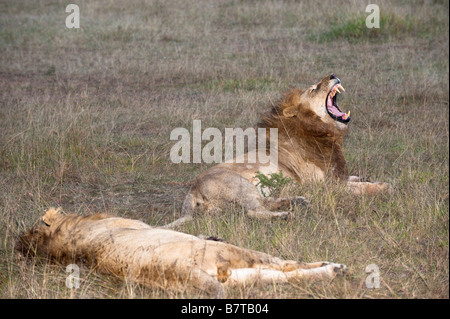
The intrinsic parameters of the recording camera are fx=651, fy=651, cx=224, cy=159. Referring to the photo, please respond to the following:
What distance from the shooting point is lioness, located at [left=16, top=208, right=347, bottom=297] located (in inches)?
140

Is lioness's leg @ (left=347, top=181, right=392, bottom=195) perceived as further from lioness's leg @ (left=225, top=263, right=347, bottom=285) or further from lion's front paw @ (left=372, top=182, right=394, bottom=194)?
lioness's leg @ (left=225, top=263, right=347, bottom=285)

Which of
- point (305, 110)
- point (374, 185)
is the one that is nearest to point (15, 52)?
point (305, 110)

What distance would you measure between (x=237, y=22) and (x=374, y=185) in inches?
361

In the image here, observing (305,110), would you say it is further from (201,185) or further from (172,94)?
(172,94)

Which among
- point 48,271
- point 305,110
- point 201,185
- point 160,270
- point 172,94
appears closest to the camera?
point 160,270

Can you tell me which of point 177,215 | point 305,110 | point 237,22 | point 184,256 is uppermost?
point 237,22

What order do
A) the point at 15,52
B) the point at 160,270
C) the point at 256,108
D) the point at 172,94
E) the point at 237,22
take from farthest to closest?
the point at 237,22, the point at 15,52, the point at 172,94, the point at 256,108, the point at 160,270

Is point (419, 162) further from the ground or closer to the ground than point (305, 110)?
closer to the ground

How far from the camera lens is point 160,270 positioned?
357cm

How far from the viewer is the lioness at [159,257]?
140 inches

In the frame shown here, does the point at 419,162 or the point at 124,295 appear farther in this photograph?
the point at 419,162

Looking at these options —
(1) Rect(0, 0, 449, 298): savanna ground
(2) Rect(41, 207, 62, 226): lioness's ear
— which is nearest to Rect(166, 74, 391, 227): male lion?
(1) Rect(0, 0, 449, 298): savanna ground

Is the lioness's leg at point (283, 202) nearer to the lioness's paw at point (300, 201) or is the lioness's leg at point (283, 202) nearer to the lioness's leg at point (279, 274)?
the lioness's paw at point (300, 201)

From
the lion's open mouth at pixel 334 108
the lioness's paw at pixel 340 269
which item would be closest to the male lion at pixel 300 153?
the lion's open mouth at pixel 334 108
